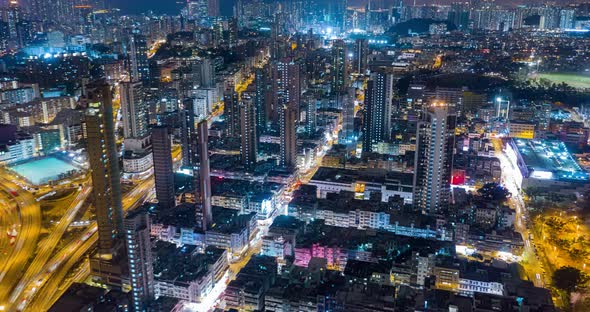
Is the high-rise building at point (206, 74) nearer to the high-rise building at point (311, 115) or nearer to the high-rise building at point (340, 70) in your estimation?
the high-rise building at point (340, 70)

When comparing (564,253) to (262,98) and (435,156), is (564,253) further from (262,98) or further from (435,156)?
(262,98)

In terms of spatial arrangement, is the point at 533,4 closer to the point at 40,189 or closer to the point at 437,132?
the point at 437,132

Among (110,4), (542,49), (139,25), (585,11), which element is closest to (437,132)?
(542,49)

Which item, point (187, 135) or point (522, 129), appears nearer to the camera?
point (187, 135)

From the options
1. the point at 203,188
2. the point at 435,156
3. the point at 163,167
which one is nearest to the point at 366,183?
the point at 435,156

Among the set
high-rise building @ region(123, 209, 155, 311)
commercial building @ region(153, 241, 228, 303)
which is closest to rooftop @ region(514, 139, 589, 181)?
commercial building @ region(153, 241, 228, 303)

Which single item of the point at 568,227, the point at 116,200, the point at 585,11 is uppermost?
the point at 585,11
